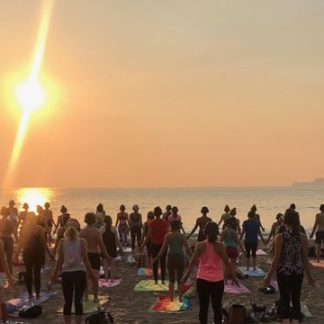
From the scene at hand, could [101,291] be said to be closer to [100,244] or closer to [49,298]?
[49,298]

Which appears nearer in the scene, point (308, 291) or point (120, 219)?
point (308, 291)

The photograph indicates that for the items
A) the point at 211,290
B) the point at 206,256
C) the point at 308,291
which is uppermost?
the point at 206,256

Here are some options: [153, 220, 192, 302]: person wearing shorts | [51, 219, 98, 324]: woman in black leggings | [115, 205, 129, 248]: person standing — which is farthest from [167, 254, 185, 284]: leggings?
[115, 205, 129, 248]: person standing

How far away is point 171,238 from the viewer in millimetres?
11750

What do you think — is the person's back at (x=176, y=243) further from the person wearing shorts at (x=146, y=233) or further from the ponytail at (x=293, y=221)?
the ponytail at (x=293, y=221)

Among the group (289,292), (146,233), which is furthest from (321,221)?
(289,292)

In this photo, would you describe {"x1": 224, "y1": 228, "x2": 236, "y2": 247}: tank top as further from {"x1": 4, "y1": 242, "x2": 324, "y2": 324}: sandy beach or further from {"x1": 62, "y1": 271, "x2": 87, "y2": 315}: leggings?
{"x1": 62, "y1": 271, "x2": 87, "y2": 315}: leggings

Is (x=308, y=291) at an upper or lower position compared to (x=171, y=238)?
lower

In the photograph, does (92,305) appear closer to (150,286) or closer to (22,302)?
(22,302)

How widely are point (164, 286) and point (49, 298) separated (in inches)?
125

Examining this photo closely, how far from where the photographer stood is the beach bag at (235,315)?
9219 millimetres

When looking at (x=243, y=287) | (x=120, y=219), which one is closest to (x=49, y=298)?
(x=243, y=287)

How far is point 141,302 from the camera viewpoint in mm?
12305

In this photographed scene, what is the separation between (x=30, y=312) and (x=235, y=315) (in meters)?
4.21
